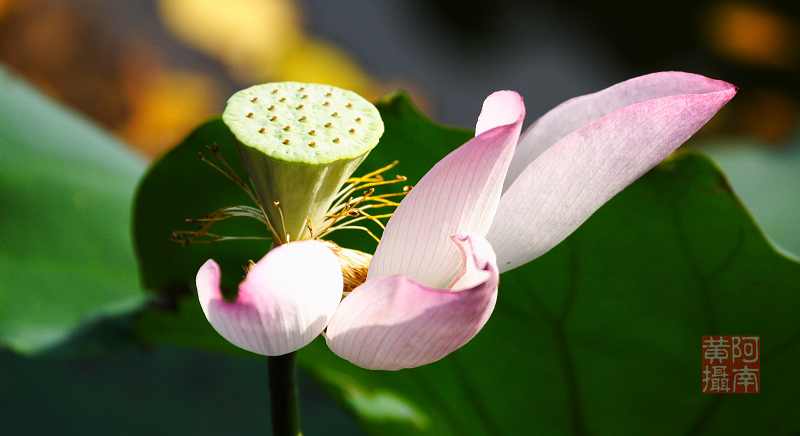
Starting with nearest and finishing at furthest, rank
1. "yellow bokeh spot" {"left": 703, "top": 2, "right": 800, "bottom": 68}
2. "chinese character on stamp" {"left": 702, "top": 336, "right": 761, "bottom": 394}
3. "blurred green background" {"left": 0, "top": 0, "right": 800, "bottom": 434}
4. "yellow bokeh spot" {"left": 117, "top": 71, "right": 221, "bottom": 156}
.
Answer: "chinese character on stamp" {"left": 702, "top": 336, "right": 761, "bottom": 394}, "blurred green background" {"left": 0, "top": 0, "right": 800, "bottom": 434}, "yellow bokeh spot" {"left": 117, "top": 71, "right": 221, "bottom": 156}, "yellow bokeh spot" {"left": 703, "top": 2, "right": 800, "bottom": 68}

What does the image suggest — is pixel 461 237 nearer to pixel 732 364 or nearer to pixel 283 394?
pixel 283 394

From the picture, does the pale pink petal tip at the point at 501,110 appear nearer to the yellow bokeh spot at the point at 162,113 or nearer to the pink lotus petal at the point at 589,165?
the pink lotus petal at the point at 589,165

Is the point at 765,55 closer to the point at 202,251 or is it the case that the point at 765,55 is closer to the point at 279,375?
the point at 202,251

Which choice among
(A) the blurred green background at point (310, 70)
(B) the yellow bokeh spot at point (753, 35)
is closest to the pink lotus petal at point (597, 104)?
(A) the blurred green background at point (310, 70)

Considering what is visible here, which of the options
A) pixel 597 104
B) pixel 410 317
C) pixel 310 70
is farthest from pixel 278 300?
pixel 310 70

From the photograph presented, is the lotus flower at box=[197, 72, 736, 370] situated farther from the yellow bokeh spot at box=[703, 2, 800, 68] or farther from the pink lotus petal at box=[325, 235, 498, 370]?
the yellow bokeh spot at box=[703, 2, 800, 68]

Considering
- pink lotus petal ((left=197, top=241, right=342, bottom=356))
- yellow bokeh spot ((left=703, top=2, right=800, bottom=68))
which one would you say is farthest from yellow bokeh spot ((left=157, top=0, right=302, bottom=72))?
pink lotus petal ((left=197, top=241, right=342, bottom=356))
